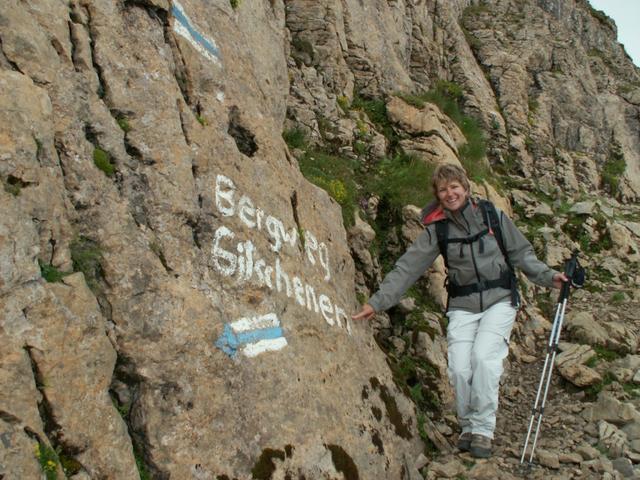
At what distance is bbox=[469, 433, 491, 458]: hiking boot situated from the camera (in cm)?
590

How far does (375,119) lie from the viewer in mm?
13445

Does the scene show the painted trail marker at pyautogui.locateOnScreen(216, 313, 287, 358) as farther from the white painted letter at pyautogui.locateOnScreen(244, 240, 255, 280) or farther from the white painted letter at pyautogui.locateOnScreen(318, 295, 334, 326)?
the white painted letter at pyautogui.locateOnScreen(318, 295, 334, 326)

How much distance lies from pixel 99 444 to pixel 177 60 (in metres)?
3.92

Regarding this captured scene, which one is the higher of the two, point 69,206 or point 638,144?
point 638,144

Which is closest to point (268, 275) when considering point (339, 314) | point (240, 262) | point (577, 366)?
point (240, 262)

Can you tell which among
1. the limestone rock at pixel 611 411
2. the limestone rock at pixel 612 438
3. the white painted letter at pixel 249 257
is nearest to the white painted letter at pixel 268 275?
the white painted letter at pixel 249 257

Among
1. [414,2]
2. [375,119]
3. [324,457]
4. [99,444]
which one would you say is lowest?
[324,457]

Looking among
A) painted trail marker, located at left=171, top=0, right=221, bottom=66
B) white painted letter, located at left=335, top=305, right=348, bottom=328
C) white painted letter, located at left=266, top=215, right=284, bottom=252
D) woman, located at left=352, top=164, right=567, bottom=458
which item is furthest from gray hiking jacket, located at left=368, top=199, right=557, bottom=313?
painted trail marker, located at left=171, top=0, right=221, bottom=66

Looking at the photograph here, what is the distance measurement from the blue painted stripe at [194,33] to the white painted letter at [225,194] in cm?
196

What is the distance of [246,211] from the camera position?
5.47m

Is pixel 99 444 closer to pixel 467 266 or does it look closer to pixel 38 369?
pixel 38 369

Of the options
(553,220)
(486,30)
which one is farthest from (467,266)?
(486,30)

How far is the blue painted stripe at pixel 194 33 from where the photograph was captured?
6.10 metres

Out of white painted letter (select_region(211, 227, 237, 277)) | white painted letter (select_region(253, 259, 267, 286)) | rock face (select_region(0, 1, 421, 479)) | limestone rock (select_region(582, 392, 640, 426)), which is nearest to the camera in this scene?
rock face (select_region(0, 1, 421, 479))
